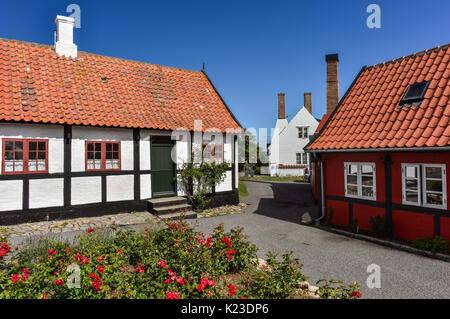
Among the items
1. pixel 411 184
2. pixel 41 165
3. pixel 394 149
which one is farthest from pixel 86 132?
pixel 411 184

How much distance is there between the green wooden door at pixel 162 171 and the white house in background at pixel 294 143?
20.2 metres

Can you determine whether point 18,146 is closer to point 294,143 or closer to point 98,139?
point 98,139

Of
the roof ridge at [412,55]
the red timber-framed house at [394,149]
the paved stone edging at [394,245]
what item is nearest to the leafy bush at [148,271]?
the paved stone edging at [394,245]

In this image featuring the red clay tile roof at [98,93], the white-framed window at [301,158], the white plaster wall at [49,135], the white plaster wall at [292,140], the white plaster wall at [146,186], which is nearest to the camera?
the white plaster wall at [49,135]

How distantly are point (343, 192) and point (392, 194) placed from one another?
1505mm

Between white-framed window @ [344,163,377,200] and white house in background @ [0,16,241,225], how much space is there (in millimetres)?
5225

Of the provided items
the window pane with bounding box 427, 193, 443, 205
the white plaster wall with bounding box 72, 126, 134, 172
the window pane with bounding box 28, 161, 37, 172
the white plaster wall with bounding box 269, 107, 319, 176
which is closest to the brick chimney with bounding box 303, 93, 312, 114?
the white plaster wall with bounding box 269, 107, 319, 176

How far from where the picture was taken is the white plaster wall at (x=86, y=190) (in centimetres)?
910

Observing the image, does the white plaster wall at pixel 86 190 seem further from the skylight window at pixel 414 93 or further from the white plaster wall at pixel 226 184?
the skylight window at pixel 414 93

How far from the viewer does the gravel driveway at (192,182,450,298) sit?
474 centimetres

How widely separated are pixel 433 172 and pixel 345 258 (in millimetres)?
3146

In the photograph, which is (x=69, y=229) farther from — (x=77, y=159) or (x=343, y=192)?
(x=343, y=192)

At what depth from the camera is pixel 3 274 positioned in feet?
12.1

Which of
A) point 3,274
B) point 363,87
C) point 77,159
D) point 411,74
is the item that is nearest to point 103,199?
point 77,159
